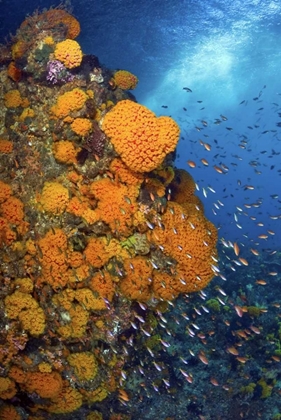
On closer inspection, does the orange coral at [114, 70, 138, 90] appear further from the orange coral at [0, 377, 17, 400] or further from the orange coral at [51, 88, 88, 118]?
the orange coral at [0, 377, 17, 400]

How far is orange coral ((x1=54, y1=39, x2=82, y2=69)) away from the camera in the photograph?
823cm

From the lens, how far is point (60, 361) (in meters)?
7.58

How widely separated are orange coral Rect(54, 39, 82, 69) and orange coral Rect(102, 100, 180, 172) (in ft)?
6.77

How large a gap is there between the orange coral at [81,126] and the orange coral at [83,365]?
5119 mm

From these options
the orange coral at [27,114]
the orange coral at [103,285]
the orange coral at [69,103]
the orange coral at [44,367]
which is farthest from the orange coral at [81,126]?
the orange coral at [44,367]

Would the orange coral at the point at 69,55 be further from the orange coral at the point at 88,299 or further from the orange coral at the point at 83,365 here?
the orange coral at the point at 83,365

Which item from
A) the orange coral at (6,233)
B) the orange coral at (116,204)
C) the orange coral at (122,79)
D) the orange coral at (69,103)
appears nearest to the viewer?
the orange coral at (6,233)

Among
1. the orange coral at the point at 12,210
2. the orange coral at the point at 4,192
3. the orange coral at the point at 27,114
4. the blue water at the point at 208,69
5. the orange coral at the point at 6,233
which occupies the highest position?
the orange coral at the point at 27,114

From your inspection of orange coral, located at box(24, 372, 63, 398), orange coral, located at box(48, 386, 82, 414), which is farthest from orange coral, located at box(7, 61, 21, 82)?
orange coral, located at box(48, 386, 82, 414)

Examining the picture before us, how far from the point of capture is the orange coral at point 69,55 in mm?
8227

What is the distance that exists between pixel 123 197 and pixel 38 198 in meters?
1.94

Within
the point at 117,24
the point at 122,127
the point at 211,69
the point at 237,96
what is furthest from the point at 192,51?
the point at 122,127

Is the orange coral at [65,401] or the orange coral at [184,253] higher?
the orange coral at [184,253]

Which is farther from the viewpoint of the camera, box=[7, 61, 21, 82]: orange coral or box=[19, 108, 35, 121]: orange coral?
box=[7, 61, 21, 82]: orange coral
